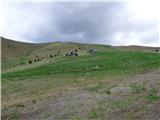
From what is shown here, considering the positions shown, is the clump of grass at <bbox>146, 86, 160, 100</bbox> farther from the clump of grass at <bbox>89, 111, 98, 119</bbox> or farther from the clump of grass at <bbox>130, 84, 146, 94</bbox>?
the clump of grass at <bbox>89, 111, 98, 119</bbox>

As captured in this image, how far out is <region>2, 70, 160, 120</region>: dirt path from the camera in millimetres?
17203

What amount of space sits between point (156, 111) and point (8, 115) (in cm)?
949

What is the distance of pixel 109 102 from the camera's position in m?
19.9

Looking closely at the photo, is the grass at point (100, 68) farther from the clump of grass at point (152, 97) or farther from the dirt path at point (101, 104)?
the clump of grass at point (152, 97)

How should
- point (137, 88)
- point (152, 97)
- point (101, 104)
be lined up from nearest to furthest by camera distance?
point (152, 97) < point (101, 104) < point (137, 88)

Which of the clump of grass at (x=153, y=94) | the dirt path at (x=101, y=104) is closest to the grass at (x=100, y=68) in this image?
the dirt path at (x=101, y=104)

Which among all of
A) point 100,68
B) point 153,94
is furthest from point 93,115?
point 100,68

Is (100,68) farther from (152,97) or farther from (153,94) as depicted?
(152,97)

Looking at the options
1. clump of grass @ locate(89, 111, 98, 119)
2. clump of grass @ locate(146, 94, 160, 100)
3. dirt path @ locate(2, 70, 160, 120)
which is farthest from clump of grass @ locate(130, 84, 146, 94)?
clump of grass @ locate(89, 111, 98, 119)

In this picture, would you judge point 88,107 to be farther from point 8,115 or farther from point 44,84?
point 44,84

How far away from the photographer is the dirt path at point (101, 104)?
56.4ft

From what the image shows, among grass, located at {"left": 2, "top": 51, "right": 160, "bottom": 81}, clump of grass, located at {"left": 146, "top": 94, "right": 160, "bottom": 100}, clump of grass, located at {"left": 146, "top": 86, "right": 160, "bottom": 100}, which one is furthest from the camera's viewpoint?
grass, located at {"left": 2, "top": 51, "right": 160, "bottom": 81}

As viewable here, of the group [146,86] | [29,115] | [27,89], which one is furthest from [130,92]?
[27,89]

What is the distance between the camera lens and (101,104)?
1964 cm
